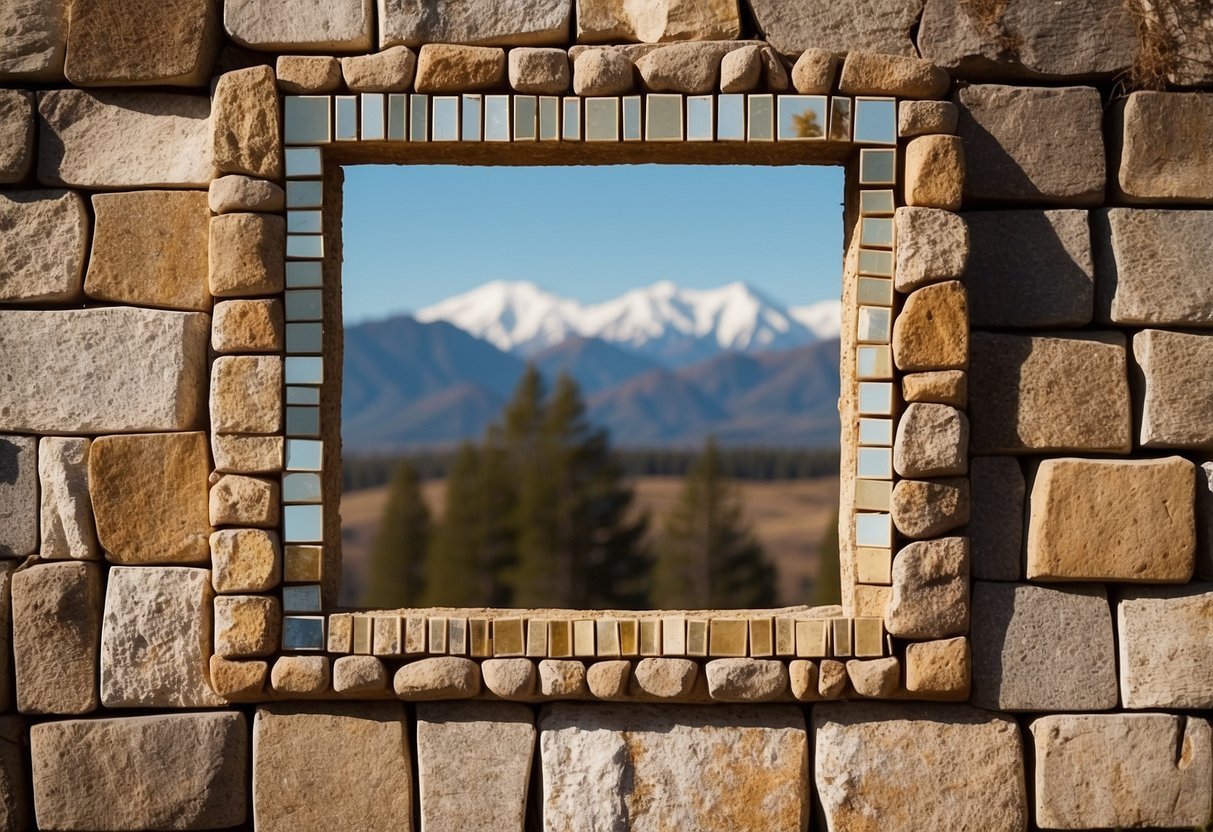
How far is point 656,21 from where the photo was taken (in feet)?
12.3

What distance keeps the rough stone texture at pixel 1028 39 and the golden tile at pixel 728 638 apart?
1.70 metres

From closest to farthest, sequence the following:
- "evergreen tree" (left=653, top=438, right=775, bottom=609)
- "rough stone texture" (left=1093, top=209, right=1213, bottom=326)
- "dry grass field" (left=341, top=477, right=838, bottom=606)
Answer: "rough stone texture" (left=1093, top=209, right=1213, bottom=326) < "evergreen tree" (left=653, top=438, right=775, bottom=609) < "dry grass field" (left=341, top=477, right=838, bottom=606)

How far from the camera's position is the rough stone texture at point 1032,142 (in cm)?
377

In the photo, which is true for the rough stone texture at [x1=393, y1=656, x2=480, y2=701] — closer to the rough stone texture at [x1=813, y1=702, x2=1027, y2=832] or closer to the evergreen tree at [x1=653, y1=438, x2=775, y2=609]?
the rough stone texture at [x1=813, y1=702, x2=1027, y2=832]

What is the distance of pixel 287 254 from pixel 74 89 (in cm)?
81

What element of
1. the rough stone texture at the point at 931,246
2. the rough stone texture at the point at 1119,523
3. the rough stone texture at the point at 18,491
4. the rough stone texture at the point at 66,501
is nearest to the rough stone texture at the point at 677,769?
the rough stone texture at the point at 1119,523

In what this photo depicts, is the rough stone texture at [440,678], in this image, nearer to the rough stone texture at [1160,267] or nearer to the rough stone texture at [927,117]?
the rough stone texture at [927,117]

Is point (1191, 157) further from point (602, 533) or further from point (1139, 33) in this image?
point (602, 533)

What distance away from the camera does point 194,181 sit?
12.5ft

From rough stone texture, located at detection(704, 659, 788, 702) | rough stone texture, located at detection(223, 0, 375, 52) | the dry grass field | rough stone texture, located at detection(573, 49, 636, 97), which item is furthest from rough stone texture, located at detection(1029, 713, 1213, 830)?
the dry grass field

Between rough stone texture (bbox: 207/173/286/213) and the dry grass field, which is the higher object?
rough stone texture (bbox: 207/173/286/213)

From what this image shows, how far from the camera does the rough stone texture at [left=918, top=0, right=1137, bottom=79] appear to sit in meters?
3.75

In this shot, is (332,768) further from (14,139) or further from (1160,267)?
(1160,267)

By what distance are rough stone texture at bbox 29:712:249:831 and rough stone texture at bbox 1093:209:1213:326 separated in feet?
9.31
